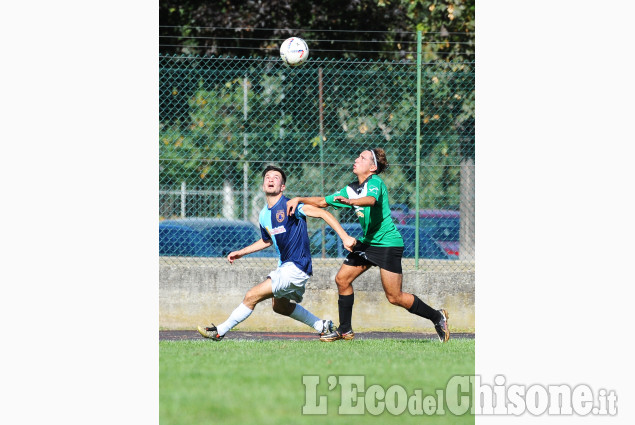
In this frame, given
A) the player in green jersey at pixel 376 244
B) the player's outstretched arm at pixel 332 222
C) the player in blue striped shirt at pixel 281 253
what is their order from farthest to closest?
the player in green jersey at pixel 376 244, the player in blue striped shirt at pixel 281 253, the player's outstretched arm at pixel 332 222

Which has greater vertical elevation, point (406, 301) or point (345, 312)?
point (406, 301)

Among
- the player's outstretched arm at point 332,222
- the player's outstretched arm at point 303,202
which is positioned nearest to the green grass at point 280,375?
the player's outstretched arm at point 332,222

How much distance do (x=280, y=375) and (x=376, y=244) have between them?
9.54ft

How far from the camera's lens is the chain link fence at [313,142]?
10.6 m

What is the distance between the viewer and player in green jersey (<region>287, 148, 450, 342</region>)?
336 inches

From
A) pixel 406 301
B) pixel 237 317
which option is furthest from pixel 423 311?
pixel 237 317

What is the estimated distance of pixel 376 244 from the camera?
862cm

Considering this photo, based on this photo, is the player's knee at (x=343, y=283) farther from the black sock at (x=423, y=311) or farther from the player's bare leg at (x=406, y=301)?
the black sock at (x=423, y=311)

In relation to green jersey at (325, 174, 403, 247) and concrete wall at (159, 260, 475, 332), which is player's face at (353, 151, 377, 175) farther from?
concrete wall at (159, 260, 475, 332)

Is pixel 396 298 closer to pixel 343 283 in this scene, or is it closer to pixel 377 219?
pixel 343 283

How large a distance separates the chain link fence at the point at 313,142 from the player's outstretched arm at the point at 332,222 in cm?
254

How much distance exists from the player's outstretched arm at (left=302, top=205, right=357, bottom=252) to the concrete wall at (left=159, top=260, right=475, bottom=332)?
2.29 meters

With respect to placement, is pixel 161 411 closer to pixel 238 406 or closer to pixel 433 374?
pixel 238 406

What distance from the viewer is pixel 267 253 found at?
36.6 feet
